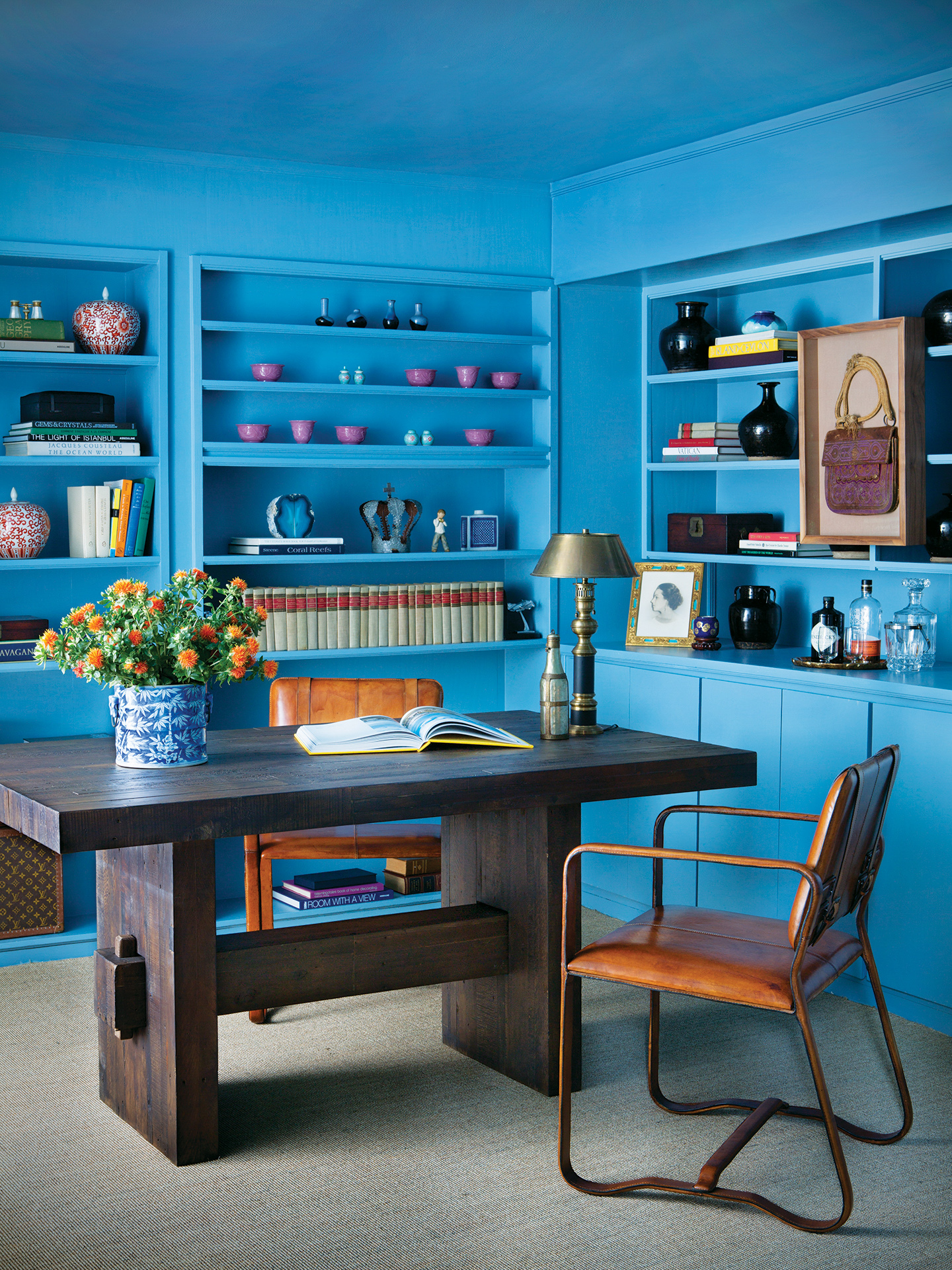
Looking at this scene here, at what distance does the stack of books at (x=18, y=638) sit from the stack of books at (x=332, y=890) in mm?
1209

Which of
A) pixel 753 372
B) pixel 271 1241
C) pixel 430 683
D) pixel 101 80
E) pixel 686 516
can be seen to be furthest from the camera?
pixel 686 516

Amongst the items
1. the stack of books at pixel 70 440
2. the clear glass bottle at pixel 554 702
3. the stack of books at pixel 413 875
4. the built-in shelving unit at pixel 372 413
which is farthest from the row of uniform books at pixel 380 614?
the clear glass bottle at pixel 554 702

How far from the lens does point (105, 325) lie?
456 centimetres

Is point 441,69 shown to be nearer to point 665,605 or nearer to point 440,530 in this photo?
point 440,530

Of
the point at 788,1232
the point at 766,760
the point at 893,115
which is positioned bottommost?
the point at 788,1232

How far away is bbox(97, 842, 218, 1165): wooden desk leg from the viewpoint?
2.92m

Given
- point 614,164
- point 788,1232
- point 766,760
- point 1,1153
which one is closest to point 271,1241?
point 1,1153

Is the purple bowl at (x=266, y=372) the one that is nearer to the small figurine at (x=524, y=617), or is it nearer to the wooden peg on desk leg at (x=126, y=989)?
the small figurine at (x=524, y=617)

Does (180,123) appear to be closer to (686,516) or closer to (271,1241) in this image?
(686,516)

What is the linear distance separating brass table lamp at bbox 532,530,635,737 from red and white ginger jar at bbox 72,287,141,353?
189cm

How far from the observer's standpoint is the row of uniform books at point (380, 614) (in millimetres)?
4832

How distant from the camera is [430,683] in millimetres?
4258

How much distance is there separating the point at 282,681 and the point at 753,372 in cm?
202

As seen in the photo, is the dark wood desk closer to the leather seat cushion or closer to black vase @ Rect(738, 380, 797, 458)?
the leather seat cushion
